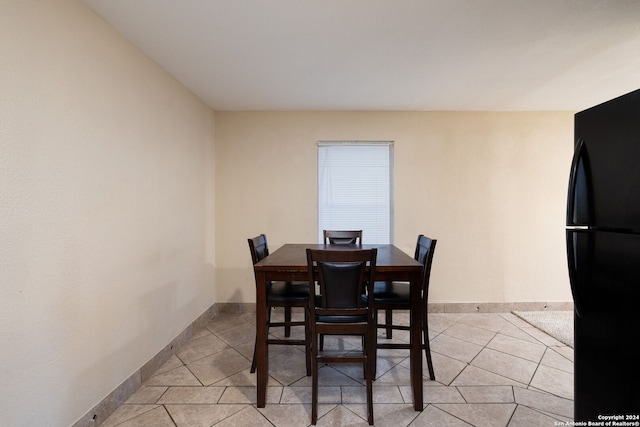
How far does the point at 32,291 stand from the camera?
4.28ft

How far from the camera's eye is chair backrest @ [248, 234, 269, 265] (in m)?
2.03

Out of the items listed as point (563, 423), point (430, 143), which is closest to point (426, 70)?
point (430, 143)

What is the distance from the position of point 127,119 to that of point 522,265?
4.27m

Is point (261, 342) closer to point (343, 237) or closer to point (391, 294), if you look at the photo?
point (391, 294)

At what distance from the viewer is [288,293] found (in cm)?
216

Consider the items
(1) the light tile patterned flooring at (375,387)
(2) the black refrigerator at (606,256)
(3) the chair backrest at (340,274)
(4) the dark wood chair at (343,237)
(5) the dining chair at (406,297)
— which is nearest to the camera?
(2) the black refrigerator at (606,256)

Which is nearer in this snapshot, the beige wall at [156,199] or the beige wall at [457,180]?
the beige wall at [156,199]

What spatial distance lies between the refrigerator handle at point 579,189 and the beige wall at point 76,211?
103 inches

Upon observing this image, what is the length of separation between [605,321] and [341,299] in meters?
1.26

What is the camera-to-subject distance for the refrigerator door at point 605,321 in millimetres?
1203

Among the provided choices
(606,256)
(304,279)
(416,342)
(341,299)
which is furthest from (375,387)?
(606,256)

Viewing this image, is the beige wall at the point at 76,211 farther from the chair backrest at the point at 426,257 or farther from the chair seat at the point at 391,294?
the chair backrest at the point at 426,257

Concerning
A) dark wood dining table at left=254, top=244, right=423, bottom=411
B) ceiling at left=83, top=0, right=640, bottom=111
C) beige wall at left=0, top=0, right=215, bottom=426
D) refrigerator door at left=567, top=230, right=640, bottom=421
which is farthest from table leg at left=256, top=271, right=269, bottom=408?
refrigerator door at left=567, top=230, right=640, bottom=421

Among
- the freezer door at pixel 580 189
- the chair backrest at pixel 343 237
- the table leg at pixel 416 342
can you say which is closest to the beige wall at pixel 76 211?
the chair backrest at pixel 343 237
